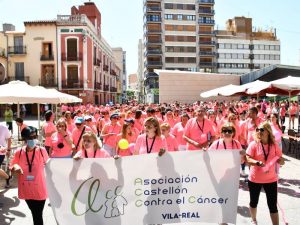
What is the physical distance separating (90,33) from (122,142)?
1699 inches

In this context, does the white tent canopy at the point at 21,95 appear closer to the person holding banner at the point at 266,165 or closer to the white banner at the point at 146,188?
the white banner at the point at 146,188

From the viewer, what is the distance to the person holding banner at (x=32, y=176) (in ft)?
16.4

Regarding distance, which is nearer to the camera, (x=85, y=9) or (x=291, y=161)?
(x=291, y=161)

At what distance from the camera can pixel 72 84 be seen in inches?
1791

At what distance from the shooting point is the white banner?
16.2ft

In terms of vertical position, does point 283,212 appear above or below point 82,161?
below

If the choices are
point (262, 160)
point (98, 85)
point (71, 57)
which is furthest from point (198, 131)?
point (98, 85)

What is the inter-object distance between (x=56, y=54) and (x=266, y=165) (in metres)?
43.2

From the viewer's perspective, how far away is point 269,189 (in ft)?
17.1

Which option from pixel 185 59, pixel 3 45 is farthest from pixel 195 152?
pixel 185 59

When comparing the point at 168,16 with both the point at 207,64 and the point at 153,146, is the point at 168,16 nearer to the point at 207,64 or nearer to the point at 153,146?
the point at 207,64

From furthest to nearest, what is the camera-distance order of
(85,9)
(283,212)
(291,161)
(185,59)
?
1. (185,59)
2. (85,9)
3. (291,161)
4. (283,212)

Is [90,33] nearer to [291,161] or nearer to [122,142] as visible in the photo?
[291,161]

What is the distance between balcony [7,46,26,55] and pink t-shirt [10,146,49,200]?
44.2m
